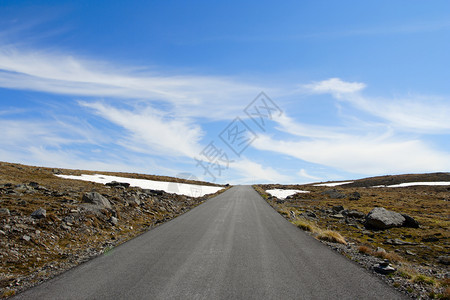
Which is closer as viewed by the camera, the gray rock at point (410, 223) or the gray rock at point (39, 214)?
the gray rock at point (39, 214)

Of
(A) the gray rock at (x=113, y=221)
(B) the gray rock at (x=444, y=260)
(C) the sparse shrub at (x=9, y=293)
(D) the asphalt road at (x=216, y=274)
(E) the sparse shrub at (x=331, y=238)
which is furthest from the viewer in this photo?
(A) the gray rock at (x=113, y=221)

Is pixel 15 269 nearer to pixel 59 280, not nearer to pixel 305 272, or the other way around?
pixel 59 280

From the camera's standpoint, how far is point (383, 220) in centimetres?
1928

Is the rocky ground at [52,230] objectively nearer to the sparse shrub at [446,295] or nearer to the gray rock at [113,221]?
the gray rock at [113,221]

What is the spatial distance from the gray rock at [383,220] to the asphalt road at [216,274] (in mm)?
10652

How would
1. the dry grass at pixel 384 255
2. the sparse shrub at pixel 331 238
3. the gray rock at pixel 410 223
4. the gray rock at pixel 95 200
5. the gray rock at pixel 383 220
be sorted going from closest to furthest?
the dry grass at pixel 384 255
the sparse shrub at pixel 331 238
the gray rock at pixel 95 200
the gray rock at pixel 383 220
the gray rock at pixel 410 223

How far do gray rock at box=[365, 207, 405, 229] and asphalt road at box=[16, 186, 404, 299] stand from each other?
34.9 ft

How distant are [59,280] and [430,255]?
1529cm

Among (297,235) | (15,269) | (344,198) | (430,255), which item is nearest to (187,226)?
(297,235)

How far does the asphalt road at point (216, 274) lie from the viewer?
5.91 meters

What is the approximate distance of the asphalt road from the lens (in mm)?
5914

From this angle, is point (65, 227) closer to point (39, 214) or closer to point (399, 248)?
point (39, 214)

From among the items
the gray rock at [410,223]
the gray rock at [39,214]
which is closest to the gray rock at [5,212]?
the gray rock at [39,214]

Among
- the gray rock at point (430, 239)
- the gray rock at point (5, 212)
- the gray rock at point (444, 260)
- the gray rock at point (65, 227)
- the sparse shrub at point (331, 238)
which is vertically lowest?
the gray rock at point (430, 239)
